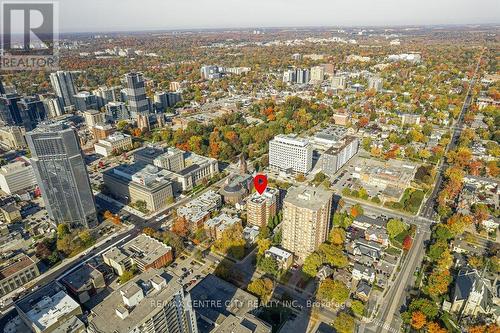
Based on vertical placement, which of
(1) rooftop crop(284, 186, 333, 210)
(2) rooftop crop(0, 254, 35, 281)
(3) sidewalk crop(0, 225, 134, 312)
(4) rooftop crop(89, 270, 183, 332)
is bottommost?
(3) sidewalk crop(0, 225, 134, 312)

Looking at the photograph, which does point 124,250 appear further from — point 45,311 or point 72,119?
point 72,119

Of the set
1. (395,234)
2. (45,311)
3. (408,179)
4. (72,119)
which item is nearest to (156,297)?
(45,311)

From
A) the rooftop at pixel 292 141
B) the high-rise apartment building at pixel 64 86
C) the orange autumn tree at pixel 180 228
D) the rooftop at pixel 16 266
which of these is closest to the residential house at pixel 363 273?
the orange autumn tree at pixel 180 228

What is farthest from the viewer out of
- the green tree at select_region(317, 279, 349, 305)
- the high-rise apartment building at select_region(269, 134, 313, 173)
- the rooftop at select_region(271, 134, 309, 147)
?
the high-rise apartment building at select_region(269, 134, 313, 173)

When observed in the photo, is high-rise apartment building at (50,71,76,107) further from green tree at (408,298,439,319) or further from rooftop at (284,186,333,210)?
green tree at (408,298,439,319)

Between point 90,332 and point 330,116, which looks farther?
point 330,116

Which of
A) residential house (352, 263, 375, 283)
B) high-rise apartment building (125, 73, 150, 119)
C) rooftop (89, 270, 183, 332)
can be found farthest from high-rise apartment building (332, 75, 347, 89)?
rooftop (89, 270, 183, 332)

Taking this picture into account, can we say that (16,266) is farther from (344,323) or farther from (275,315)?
(344,323)

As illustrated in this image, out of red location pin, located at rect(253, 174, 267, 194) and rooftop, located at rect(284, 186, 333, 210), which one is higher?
rooftop, located at rect(284, 186, 333, 210)
